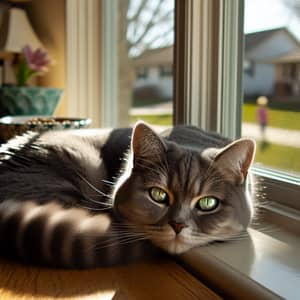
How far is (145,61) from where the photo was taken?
1.99 m

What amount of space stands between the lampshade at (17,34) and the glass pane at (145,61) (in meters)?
0.41

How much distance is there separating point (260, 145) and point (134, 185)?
0.44 metres

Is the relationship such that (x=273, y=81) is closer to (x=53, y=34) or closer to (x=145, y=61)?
(x=145, y=61)

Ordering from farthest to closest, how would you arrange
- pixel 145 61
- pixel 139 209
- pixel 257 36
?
1. pixel 145 61
2. pixel 257 36
3. pixel 139 209

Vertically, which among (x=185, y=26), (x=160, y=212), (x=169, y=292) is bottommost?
(x=169, y=292)

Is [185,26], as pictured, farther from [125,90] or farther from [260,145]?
[125,90]

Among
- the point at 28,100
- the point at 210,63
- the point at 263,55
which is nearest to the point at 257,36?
the point at 263,55

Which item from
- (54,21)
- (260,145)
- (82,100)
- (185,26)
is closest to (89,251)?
(260,145)

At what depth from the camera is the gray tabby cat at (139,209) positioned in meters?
0.92

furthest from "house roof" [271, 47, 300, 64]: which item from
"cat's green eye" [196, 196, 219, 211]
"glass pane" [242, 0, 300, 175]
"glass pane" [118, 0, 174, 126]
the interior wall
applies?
the interior wall

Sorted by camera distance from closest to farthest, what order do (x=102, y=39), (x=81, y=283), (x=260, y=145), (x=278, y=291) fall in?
(x=278, y=291), (x=81, y=283), (x=260, y=145), (x=102, y=39)

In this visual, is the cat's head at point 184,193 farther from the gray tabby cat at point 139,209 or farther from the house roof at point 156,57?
the house roof at point 156,57

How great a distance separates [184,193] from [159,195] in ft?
0.17

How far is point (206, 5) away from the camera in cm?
135
